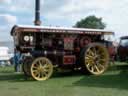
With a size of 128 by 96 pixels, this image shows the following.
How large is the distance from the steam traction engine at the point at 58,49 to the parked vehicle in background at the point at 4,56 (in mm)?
18363

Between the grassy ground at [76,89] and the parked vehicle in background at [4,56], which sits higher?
the grassy ground at [76,89]

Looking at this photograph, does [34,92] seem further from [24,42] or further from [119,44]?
[119,44]

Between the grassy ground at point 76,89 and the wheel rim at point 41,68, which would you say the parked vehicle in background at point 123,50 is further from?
the grassy ground at point 76,89

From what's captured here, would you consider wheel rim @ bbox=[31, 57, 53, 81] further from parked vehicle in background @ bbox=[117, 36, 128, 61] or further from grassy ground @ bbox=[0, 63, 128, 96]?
parked vehicle in background @ bbox=[117, 36, 128, 61]

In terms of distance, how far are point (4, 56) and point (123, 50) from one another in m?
19.8

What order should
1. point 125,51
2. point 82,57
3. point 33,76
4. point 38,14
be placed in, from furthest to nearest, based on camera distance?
point 38,14, point 125,51, point 82,57, point 33,76

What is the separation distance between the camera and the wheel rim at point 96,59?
18.1 metres

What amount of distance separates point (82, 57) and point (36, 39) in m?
2.19

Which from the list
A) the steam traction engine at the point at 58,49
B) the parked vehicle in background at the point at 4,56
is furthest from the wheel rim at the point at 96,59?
the parked vehicle in background at the point at 4,56

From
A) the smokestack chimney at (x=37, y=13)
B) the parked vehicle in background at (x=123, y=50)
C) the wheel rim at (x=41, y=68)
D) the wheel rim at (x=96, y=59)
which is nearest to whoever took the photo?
the wheel rim at (x=41, y=68)

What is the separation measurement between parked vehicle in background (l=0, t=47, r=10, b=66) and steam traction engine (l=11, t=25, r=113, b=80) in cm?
1836

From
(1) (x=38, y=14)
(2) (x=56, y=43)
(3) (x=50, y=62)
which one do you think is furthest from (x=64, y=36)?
(1) (x=38, y=14)

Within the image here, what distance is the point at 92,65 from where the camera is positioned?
18188 mm

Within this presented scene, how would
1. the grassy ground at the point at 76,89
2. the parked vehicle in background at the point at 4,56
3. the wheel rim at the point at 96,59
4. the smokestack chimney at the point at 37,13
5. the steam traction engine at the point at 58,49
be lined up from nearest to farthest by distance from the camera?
1. the grassy ground at the point at 76,89
2. the steam traction engine at the point at 58,49
3. the wheel rim at the point at 96,59
4. the smokestack chimney at the point at 37,13
5. the parked vehicle in background at the point at 4,56
